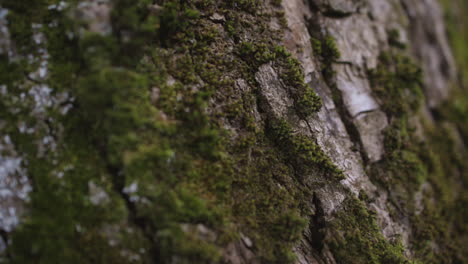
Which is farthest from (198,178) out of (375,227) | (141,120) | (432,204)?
(432,204)

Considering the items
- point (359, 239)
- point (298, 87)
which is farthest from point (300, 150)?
point (359, 239)

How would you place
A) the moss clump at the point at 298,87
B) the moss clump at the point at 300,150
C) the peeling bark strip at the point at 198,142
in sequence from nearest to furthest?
the peeling bark strip at the point at 198,142 → the moss clump at the point at 300,150 → the moss clump at the point at 298,87

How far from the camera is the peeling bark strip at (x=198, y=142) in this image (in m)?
3.45

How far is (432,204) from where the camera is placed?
5.95 m

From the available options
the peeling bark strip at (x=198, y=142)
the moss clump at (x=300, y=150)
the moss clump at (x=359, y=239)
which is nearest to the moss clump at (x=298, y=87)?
the peeling bark strip at (x=198, y=142)

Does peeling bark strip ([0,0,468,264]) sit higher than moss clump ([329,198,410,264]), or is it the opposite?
peeling bark strip ([0,0,468,264])

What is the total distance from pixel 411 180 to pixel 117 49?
5454 millimetres

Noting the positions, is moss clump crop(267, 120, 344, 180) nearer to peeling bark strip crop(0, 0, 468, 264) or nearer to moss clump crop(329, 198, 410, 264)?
peeling bark strip crop(0, 0, 468, 264)

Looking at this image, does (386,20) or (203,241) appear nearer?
(203,241)

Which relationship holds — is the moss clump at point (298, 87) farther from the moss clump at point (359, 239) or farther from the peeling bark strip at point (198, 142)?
the moss clump at point (359, 239)

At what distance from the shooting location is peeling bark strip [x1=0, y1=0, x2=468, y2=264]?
3451 millimetres

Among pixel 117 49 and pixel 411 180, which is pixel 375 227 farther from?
pixel 117 49

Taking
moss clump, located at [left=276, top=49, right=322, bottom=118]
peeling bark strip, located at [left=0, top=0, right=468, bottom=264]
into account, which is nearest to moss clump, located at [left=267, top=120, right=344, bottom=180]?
peeling bark strip, located at [left=0, top=0, right=468, bottom=264]

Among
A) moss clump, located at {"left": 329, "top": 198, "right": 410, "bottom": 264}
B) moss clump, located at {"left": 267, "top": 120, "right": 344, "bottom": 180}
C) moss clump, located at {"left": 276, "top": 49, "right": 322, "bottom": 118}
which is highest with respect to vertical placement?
moss clump, located at {"left": 276, "top": 49, "right": 322, "bottom": 118}
